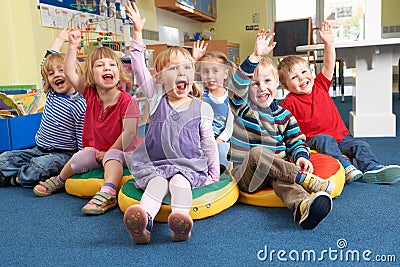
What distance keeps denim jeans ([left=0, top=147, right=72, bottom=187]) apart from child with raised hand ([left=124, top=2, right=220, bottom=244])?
57 cm

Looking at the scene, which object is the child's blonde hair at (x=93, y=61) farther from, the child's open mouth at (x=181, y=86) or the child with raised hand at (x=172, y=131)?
the child's open mouth at (x=181, y=86)

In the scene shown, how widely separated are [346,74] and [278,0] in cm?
178

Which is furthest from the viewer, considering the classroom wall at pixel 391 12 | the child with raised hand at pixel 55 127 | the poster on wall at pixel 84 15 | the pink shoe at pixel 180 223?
the classroom wall at pixel 391 12

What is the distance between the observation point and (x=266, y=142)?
1610mm

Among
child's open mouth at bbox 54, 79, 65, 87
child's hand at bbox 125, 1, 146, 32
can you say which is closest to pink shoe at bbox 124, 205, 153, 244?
child's hand at bbox 125, 1, 146, 32

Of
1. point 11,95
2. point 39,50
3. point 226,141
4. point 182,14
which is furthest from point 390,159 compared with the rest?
point 182,14

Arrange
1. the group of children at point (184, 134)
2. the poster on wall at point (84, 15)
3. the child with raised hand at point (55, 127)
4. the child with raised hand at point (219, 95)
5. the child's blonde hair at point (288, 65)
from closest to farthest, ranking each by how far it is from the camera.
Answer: the group of children at point (184, 134) < the child with raised hand at point (219, 95) < the child's blonde hair at point (288, 65) < the child with raised hand at point (55, 127) < the poster on wall at point (84, 15)

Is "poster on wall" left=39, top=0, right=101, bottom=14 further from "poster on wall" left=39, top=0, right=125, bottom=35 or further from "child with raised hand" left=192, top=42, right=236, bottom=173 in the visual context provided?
"child with raised hand" left=192, top=42, right=236, bottom=173

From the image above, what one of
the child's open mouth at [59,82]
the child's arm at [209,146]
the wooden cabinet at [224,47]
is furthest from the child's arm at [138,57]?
the wooden cabinet at [224,47]

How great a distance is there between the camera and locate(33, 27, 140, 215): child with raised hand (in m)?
1.75

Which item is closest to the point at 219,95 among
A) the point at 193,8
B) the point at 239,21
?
the point at 193,8

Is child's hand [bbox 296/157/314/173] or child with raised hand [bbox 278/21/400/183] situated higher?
child with raised hand [bbox 278/21/400/183]

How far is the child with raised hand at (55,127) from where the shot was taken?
200cm

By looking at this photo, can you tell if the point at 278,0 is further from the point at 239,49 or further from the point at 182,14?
the point at 182,14
